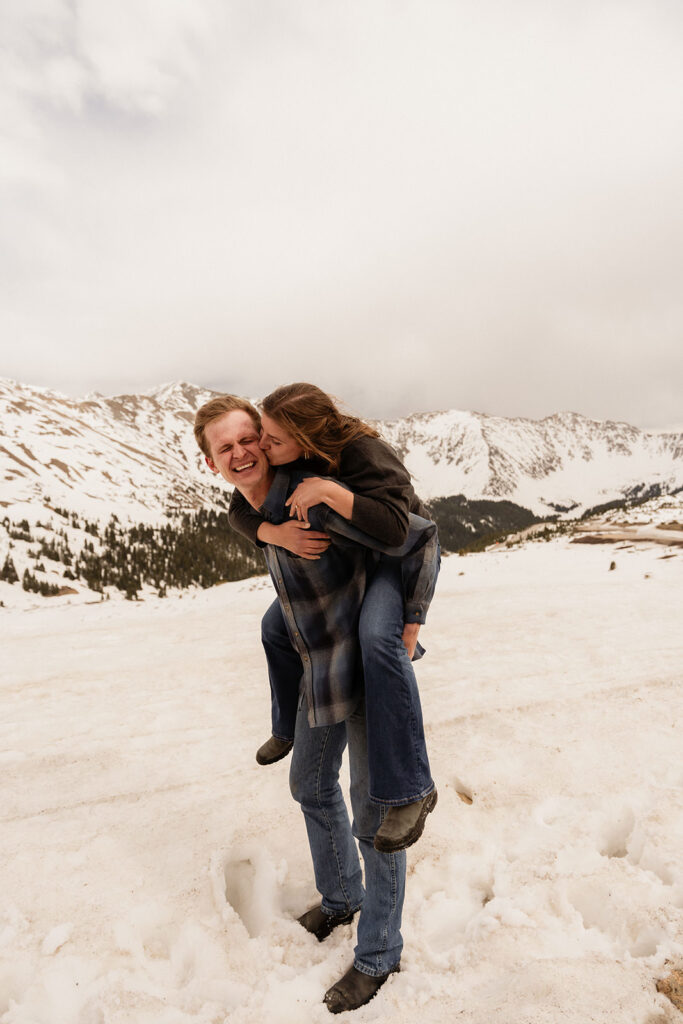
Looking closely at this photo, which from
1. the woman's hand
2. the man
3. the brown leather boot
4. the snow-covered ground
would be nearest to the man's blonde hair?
the man

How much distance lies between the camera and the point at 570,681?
531cm

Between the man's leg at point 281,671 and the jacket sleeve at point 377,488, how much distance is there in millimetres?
916

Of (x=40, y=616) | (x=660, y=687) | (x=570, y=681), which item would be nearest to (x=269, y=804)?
(x=570, y=681)

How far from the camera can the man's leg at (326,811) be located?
105 inches

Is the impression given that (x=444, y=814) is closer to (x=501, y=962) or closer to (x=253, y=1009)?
(x=501, y=962)

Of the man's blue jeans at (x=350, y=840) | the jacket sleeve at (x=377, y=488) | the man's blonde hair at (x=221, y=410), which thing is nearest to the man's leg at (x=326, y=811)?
the man's blue jeans at (x=350, y=840)

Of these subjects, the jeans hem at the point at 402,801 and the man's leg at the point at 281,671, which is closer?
the jeans hem at the point at 402,801

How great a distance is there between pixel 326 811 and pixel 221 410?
7.82ft

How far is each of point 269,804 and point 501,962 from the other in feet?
6.11

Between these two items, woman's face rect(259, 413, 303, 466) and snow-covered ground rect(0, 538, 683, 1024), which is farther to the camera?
woman's face rect(259, 413, 303, 466)

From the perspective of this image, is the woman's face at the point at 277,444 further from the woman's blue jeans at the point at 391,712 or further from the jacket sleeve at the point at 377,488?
the woman's blue jeans at the point at 391,712

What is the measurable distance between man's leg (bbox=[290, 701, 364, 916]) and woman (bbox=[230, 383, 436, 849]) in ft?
1.36

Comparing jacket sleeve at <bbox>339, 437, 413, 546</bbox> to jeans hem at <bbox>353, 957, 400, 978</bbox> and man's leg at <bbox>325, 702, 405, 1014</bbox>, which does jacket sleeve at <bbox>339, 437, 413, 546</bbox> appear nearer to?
man's leg at <bbox>325, 702, 405, 1014</bbox>

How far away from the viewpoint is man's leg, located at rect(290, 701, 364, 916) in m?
2.66
